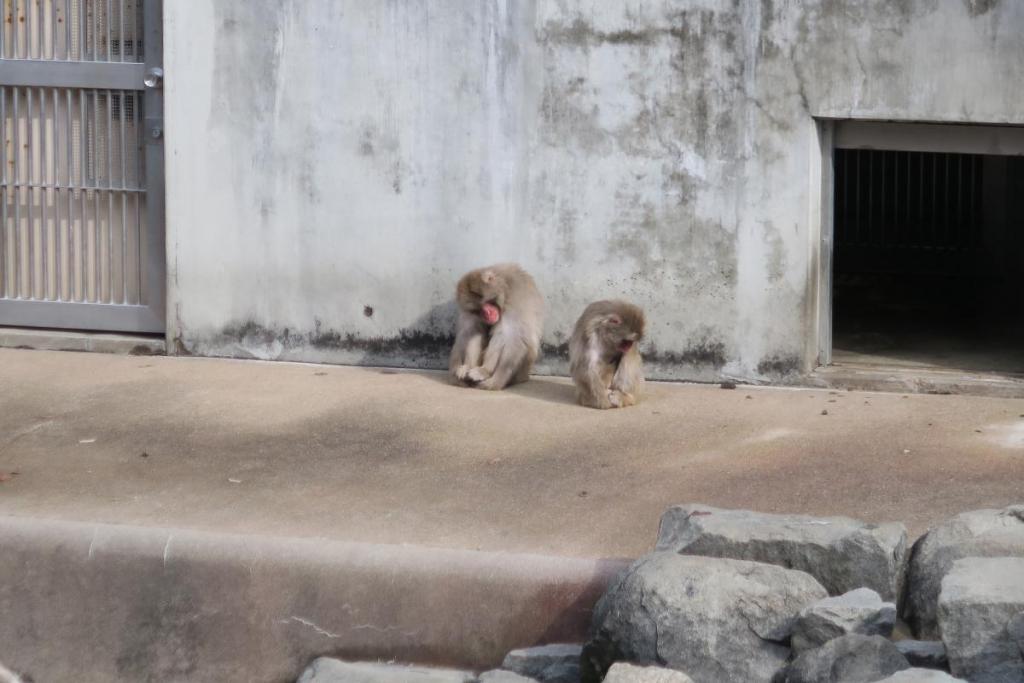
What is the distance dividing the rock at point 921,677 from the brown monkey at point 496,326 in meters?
3.92

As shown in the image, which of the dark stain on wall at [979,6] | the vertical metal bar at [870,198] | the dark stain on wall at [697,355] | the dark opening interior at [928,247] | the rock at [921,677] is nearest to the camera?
the rock at [921,677]

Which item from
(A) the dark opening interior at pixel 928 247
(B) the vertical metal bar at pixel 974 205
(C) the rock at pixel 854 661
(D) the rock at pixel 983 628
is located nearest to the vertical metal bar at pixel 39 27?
(A) the dark opening interior at pixel 928 247

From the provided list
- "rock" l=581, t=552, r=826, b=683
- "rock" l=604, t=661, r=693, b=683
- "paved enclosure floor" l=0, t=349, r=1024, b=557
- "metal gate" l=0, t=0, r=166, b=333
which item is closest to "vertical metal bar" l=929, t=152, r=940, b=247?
"paved enclosure floor" l=0, t=349, r=1024, b=557

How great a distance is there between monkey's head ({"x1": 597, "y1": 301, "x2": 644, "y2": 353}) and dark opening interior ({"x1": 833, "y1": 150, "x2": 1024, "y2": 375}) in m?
2.36

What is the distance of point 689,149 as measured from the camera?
334 inches

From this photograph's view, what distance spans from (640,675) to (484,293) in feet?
11.8

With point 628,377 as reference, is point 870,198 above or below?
above

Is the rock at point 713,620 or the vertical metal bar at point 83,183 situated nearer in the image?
the rock at point 713,620

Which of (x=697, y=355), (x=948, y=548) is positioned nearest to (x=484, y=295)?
(x=697, y=355)

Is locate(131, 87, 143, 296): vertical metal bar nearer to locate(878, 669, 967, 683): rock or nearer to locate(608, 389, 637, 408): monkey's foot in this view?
locate(608, 389, 637, 408): monkey's foot

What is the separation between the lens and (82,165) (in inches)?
371

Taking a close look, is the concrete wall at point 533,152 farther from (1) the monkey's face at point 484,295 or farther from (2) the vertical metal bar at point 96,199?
(2) the vertical metal bar at point 96,199

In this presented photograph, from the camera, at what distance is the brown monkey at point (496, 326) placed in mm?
8344

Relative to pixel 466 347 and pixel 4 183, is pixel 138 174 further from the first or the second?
pixel 466 347
